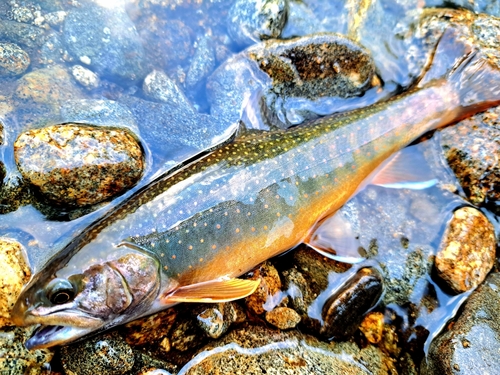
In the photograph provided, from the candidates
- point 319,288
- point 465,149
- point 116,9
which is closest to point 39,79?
point 116,9

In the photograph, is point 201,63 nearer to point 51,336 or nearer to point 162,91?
point 162,91

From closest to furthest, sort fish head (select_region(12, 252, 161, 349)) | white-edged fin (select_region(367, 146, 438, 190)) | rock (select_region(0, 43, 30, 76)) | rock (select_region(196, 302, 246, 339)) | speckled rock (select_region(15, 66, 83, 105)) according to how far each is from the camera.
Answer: fish head (select_region(12, 252, 161, 349))
rock (select_region(196, 302, 246, 339))
speckled rock (select_region(15, 66, 83, 105))
rock (select_region(0, 43, 30, 76))
white-edged fin (select_region(367, 146, 438, 190))

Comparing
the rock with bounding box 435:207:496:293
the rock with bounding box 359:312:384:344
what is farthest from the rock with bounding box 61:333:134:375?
the rock with bounding box 435:207:496:293

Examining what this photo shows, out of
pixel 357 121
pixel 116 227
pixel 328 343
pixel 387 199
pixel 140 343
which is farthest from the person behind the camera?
pixel 387 199

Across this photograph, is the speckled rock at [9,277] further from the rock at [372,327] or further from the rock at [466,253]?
the rock at [466,253]

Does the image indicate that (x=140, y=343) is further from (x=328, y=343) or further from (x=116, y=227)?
(x=328, y=343)

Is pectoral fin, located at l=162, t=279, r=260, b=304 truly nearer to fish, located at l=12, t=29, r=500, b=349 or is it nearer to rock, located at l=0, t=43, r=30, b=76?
fish, located at l=12, t=29, r=500, b=349

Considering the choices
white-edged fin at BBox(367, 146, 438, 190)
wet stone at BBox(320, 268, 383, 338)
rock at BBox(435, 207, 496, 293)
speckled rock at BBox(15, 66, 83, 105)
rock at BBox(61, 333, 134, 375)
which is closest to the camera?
rock at BBox(61, 333, 134, 375)
